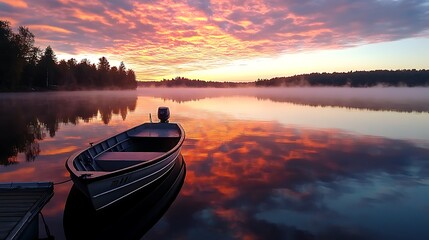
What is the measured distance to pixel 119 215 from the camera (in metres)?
10.3

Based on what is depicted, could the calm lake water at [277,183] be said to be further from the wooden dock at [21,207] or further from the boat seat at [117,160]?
the boat seat at [117,160]

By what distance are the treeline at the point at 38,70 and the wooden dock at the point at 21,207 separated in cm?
7484

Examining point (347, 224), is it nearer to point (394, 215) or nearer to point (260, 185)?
point (394, 215)

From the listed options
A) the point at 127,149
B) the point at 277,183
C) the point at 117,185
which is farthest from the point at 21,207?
the point at 277,183

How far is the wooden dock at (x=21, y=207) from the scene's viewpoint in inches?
290

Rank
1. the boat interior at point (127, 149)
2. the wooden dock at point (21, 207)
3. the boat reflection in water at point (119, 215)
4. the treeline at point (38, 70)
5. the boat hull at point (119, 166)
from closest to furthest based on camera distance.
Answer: the wooden dock at point (21, 207)
the boat hull at point (119, 166)
the boat reflection in water at point (119, 215)
the boat interior at point (127, 149)
the treeline at point (38, 70)

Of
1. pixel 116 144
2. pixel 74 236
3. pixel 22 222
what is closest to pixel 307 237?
pixel 74 236

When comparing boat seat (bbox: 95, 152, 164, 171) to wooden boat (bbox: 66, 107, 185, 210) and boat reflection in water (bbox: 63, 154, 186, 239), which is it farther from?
boat reflection in water (bbox: 63, 154, 186, 239)

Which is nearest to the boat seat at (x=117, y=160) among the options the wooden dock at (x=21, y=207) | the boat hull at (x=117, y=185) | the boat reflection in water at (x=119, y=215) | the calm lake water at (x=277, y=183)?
the boat hull at (x=117, y=185)

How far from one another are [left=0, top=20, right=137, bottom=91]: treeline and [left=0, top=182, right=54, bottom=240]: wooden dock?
246 ft

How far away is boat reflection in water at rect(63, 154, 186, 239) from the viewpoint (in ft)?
30.2

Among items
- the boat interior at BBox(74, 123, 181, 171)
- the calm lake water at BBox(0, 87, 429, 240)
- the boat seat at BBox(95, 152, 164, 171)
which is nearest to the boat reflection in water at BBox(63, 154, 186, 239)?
the calm lake water at BBox(0, 87, 429, 240)

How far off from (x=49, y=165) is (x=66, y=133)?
37.9 feet

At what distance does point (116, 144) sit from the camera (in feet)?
50.8
